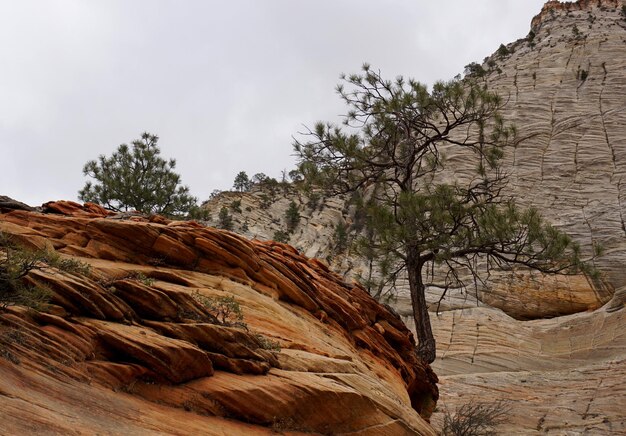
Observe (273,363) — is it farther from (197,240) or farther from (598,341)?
(598,341)

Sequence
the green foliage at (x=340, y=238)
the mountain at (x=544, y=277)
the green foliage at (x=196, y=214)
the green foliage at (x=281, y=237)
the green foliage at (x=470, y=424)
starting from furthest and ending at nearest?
the green foliage at (x=340, y=238), the green foliage at (x=281, y=237), the green foliage at (x=196, y=214), the mountain at (x=544, y=277), the green foliage at (x=470, y=424)

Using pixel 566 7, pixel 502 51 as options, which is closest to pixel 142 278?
pixel 502 51

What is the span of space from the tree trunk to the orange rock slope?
3031 millimetres

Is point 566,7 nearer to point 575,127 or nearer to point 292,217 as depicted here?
point 575,127

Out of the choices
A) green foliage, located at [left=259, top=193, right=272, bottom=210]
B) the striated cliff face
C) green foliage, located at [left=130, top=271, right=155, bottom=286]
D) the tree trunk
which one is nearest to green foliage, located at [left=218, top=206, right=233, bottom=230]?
green foliage, located at [left=259, top=193, right=272, bottom=210]

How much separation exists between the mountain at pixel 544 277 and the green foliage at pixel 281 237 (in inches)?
38.4

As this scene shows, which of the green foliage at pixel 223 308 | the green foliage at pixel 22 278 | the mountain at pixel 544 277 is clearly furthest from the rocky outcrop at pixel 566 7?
the green foliage at pixel 22 278

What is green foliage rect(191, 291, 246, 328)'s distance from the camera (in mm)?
8555

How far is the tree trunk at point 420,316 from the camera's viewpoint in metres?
15.0

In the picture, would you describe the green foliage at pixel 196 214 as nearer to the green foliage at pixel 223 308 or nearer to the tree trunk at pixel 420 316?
the tree trunk at pixel 420 316

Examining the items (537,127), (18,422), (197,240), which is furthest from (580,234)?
(18,422)

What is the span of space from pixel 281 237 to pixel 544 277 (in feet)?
51.5

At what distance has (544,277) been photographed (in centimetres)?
2273

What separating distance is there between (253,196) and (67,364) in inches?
1475
